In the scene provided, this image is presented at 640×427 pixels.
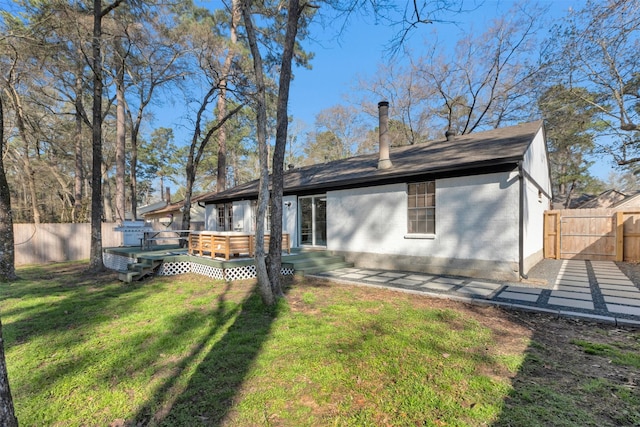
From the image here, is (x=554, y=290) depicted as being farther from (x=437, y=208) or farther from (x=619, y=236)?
(x=619, y=236)

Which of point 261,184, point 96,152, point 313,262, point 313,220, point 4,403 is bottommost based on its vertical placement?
point 313,262

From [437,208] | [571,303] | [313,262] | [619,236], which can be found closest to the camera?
[571,303]

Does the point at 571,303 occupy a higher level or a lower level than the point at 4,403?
lower

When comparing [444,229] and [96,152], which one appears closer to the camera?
[444,229]

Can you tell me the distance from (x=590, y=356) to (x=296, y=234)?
852cm

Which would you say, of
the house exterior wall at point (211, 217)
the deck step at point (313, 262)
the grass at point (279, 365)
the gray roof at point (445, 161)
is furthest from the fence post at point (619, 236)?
the house exterior wall at point (211, 217)

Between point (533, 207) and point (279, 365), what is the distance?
9.13 m

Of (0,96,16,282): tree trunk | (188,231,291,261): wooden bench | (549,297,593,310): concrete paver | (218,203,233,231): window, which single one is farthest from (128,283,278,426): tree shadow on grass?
(218,203,233,231): window

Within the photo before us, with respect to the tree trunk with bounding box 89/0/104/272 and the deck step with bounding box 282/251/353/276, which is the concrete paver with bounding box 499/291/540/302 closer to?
the deck step with bounding box 282/251/353/276

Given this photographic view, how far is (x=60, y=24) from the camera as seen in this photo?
7871 mm

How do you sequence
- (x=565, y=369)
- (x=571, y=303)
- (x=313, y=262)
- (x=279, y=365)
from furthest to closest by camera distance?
1. (x=313, y=262)
2. (x=571, y=303)
3. (x=279, y=365)
4. (x=565, y=369)

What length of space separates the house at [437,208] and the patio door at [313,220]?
36 millimetres

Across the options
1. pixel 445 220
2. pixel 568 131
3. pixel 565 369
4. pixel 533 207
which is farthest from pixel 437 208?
pixel 568 131

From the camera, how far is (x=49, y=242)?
12.1 m
